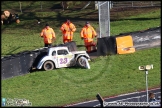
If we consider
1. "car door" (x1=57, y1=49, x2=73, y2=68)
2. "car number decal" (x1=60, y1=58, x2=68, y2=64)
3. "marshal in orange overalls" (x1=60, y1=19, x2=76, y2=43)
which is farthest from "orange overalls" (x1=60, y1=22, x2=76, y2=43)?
"car number decal" (x1=60, y1=58, x2=68, y2=64)

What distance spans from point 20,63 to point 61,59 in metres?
1.89

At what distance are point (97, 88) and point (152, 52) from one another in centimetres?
555

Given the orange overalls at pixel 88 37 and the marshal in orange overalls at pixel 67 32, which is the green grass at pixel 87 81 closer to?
the marshal in orange overalls at pixel 67 32

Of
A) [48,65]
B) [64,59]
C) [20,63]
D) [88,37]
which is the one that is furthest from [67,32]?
[20,63]

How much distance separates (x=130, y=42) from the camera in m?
26.4

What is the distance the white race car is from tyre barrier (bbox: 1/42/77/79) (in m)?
0.27

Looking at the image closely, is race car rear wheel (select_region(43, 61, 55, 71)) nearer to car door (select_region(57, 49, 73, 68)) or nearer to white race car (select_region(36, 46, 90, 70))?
white race car (select_region(36, 46, 90, 70))

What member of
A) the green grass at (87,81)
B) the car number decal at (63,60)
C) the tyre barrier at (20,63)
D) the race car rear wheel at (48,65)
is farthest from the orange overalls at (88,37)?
the race car rear wheel at (48,65)

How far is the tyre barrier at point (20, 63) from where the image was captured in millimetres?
23406

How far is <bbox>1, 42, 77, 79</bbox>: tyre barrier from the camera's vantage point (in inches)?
922

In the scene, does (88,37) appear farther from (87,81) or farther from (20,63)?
(87,81)

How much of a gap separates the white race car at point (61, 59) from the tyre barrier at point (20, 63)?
0.88ft

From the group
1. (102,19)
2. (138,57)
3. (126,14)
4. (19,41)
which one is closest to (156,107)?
(138,57)

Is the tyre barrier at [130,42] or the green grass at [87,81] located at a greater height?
the tyre barrier at [130,42]
